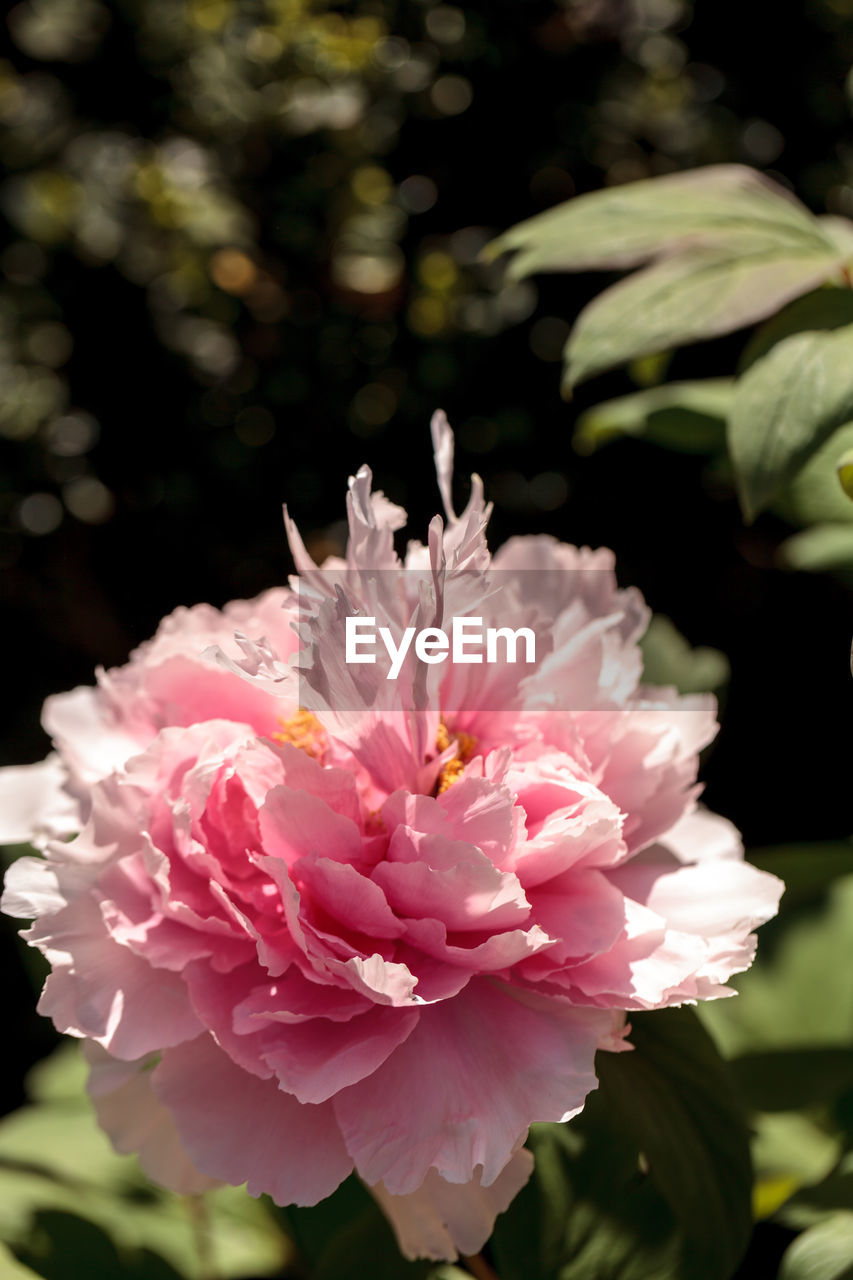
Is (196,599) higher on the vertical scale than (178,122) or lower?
lower

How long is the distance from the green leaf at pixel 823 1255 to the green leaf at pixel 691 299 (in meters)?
0.38

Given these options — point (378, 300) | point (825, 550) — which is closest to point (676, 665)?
point (825, 550)

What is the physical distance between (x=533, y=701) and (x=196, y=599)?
848mm

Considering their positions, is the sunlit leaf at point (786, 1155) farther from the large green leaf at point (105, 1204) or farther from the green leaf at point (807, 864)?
the large green leaf at point (105, 1204)

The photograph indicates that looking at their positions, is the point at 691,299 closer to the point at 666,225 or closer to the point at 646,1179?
the point at 666,225

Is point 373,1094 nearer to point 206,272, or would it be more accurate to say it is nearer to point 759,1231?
point 759,1231

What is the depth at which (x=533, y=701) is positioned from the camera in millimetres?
464

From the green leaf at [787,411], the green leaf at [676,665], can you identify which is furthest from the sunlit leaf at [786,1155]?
the green leaf at [787,411]

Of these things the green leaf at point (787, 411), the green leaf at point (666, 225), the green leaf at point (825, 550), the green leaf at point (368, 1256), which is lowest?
the green leaf at point (368, 1256)

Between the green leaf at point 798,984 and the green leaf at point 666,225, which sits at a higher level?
the green leaf at point 666,225

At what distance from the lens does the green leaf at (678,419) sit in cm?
71

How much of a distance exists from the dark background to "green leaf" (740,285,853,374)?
1.84 ft

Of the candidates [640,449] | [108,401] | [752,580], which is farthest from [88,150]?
[752,580]

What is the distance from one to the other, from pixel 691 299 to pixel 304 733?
285 mm
